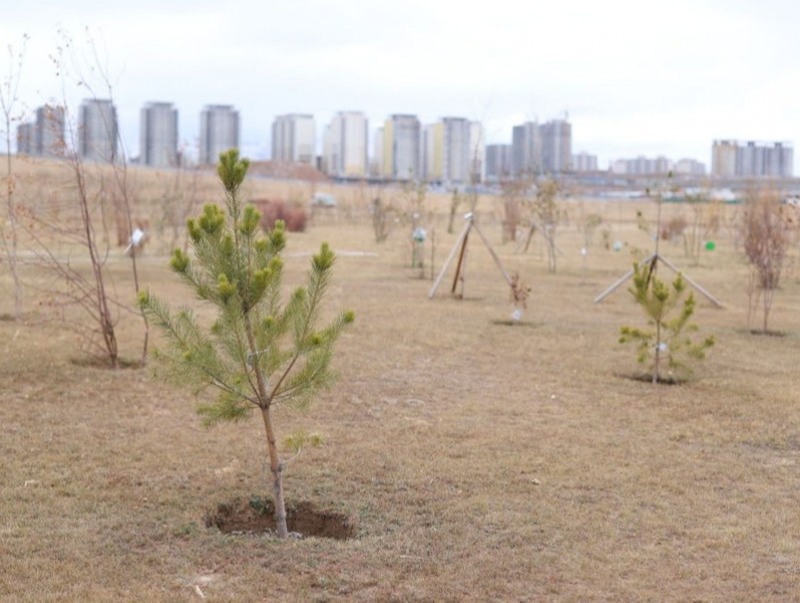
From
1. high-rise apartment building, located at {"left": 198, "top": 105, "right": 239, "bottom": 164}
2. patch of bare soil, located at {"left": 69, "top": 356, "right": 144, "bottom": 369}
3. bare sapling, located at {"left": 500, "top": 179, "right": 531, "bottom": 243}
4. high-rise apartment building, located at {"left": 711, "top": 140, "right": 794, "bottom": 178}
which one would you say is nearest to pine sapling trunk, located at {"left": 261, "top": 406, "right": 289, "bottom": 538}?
patch of bare soil, located at {"left": 69, "top": 356, "right": 144, "bottom": 369}

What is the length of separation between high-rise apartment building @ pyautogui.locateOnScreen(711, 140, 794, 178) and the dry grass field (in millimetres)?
27303

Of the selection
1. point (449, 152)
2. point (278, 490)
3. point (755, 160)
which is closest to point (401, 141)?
point (449, 152)

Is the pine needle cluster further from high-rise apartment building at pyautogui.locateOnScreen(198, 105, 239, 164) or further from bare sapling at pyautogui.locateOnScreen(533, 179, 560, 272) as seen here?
high-rise apartment building at pyautogui.locateOnScreen(198, 105, 239, 164)

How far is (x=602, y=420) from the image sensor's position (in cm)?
709

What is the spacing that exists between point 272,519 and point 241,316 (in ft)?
3.75

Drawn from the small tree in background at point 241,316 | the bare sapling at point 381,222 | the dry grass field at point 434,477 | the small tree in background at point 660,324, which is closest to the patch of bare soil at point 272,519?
the dry grass field at point 434,477

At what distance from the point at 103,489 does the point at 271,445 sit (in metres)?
1.06

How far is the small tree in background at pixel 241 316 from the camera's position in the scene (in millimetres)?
4414

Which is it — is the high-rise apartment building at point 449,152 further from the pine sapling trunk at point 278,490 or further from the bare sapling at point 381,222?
the pine sapling trunk at point 278,490

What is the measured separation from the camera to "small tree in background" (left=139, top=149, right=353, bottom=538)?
14.5 feet

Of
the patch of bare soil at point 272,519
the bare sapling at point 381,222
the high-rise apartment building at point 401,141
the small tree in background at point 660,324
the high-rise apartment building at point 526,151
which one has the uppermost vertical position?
the high-rise apartment building at point 401,141

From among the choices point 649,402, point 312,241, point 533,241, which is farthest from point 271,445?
point 533,241

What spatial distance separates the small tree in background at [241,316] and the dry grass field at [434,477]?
64 cm

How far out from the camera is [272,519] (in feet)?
16.7
